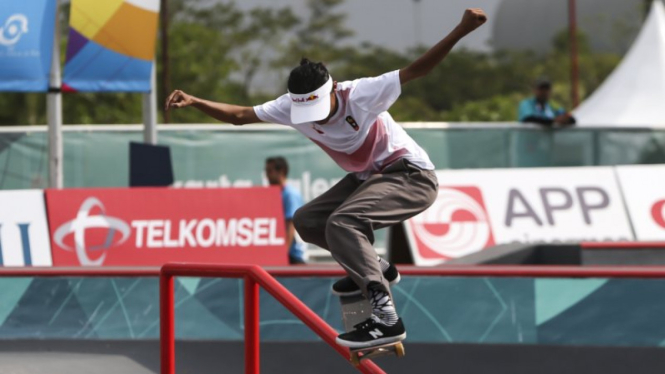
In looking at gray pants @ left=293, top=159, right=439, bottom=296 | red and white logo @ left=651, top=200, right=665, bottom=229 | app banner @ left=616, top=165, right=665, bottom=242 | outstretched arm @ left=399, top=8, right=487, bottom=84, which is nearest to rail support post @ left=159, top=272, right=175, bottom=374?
gray pants @ left=293, top=159, right=439, bottom=296

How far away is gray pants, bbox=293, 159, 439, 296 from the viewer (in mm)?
5637

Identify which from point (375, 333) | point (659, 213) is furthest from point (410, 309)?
point (659, 213)

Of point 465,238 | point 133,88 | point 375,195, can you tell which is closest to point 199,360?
point 375,195

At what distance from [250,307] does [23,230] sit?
461 centimetres

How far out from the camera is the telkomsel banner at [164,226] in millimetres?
10320

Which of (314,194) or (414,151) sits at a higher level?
(414,151)

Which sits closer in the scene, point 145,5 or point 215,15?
point 145,5

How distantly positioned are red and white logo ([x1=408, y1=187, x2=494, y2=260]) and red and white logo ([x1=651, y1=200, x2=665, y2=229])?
2.07 m

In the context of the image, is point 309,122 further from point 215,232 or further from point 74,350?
point 215,232

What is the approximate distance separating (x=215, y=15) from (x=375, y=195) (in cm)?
6053

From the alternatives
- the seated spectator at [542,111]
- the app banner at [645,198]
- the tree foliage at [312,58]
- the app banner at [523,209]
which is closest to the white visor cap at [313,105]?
the app banner at [523,209]

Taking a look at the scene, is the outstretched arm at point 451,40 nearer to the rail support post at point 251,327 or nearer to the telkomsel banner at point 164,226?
the rail support post at point 251,327

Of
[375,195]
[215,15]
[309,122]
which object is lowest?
[215,15]

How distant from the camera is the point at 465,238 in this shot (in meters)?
13.1
